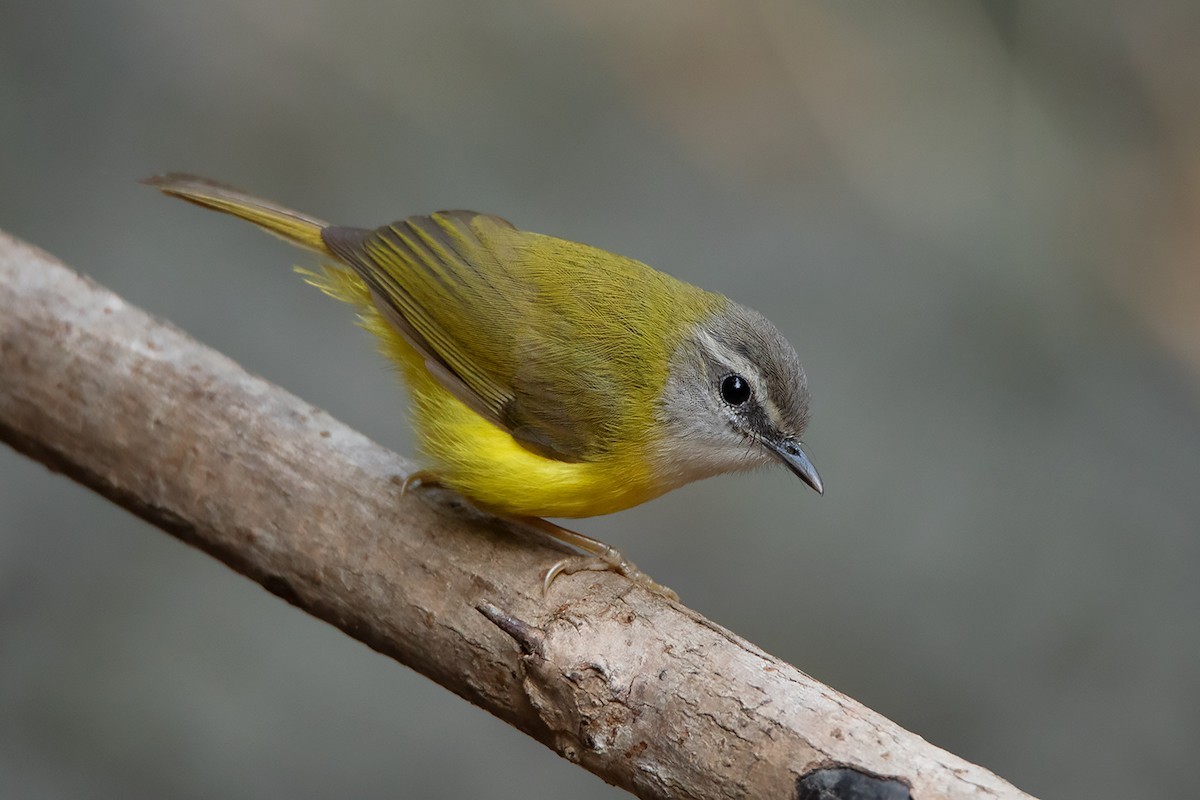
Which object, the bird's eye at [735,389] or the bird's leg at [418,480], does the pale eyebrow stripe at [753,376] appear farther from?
the bird's leg at [418,480]

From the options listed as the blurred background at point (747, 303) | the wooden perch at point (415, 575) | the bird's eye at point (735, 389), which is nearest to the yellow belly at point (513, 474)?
the wooden perch at point (415, 575)

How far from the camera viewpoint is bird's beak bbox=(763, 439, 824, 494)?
11.1 ft

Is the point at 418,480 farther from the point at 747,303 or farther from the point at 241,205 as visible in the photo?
the point at 747,303

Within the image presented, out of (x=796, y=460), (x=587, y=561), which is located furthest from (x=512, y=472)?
(x=796, y=460)

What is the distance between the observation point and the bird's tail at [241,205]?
12.2 feet

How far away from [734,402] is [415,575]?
3.54ft

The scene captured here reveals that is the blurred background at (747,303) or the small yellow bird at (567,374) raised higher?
the blurred background at (747,303)

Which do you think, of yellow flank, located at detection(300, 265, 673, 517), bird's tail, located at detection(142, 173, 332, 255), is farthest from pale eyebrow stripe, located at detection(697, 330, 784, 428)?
bird's tail, located at detection(142, 173, 332, 255)

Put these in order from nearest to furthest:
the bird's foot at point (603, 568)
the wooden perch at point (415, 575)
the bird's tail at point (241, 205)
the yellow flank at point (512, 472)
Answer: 1. the wooden perch at point (415, 575)
2. the bird's foot at point (603, 568)
3. the yellow flank at point (512, 472)
4. the bird's tail at point (241, 205)

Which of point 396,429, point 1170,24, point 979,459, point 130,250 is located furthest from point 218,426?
point 1170,24

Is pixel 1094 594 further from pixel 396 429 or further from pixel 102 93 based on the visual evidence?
pixel 102 93

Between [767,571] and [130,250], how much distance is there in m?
3.53

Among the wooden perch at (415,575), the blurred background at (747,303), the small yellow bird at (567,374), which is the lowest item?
the wooden perch at (415,575)

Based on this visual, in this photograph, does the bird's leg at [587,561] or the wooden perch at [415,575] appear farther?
the bird's leg at [587,561]
